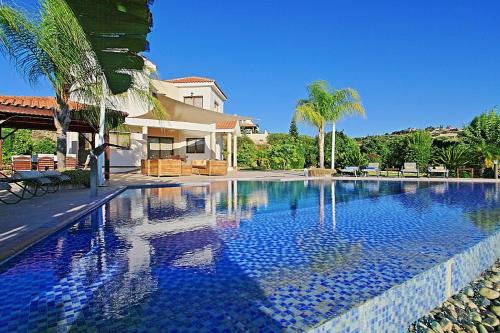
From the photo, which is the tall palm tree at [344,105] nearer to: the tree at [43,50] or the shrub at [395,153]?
the shrub at [395,153]

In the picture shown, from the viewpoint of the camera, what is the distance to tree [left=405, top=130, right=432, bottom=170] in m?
24.0

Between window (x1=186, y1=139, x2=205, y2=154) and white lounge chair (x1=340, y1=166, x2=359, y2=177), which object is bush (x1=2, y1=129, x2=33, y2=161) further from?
white lounge chair (x1=340, y1=166, x2=359, y2=177)

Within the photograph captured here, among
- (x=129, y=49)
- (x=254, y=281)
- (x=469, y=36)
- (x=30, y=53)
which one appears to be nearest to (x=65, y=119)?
(x=30, y=53)

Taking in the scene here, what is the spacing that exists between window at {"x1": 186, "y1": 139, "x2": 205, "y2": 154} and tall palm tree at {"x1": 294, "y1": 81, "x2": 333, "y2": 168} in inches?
322

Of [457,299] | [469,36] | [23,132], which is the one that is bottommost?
[457,299]

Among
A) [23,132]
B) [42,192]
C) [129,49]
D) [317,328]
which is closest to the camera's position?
[317,328]

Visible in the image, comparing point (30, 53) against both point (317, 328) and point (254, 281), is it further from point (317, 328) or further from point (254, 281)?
point (317, 328)

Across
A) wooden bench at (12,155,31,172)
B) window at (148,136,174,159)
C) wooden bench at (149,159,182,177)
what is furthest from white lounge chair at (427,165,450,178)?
wooden bench at (12,155,31,172)

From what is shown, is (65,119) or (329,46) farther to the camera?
(329,46)

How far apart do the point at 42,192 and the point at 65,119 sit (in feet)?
8.65

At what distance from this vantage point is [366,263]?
4.32 m

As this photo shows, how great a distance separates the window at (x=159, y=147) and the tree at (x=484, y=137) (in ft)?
66.0

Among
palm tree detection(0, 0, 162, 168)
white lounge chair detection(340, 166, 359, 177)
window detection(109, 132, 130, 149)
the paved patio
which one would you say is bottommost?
the paved patio

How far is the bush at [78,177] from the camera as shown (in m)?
12.8
